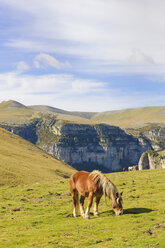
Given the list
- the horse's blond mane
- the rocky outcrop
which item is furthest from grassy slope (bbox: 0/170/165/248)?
the rocky outcrop

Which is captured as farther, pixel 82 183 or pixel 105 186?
pixel 82 183

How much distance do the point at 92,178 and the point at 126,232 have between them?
497cm

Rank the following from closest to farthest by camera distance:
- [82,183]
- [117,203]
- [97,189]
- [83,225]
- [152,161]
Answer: [83,225] < [97,189] < [117,203] < [82,183] < [152,161]

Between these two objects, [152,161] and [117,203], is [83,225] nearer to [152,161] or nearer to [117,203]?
[117,203]

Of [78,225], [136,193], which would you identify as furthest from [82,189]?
[136,193]

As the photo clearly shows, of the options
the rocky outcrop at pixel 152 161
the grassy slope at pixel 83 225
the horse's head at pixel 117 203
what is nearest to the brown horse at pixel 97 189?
the horse's head at pixel 117 203

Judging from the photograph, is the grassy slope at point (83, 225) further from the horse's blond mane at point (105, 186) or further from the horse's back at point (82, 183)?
the horse's back at point (82, 183)

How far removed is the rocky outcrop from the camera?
72.0 m

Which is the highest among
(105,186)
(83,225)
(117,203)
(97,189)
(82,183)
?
(82,183)

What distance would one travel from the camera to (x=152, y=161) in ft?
248

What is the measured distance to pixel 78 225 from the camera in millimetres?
19188

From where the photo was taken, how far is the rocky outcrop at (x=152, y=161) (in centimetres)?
7196

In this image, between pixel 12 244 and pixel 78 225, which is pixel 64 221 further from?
pixel 12 244

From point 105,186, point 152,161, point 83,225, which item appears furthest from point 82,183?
point 152,161
